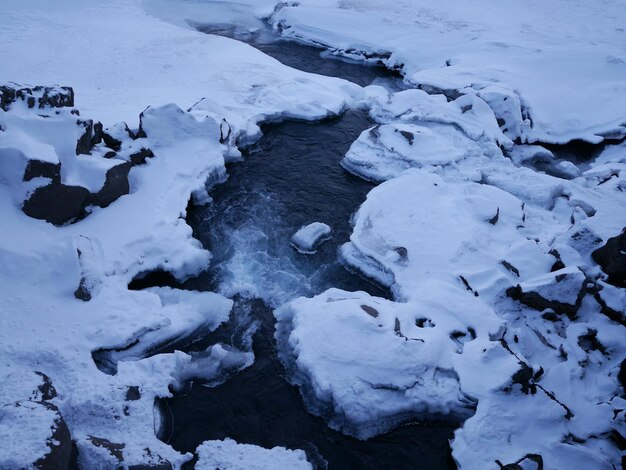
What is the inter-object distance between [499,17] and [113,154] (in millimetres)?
21096

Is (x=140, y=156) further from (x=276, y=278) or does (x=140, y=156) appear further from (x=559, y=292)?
(x=559, y=292)

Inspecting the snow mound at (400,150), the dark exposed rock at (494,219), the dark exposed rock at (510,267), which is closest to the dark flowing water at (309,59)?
the snow mound at (400,150)

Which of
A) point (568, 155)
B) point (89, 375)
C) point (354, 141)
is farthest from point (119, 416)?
point (568, 155)

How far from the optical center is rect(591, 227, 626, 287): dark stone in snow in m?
9.74

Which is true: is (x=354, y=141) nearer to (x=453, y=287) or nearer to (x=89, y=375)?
(x=453, y=287)

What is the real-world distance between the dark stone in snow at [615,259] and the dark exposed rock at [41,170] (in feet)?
37.1

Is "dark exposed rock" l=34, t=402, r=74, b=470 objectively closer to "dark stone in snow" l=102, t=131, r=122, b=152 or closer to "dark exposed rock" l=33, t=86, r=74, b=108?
"dark stone in snow" l=102, t=131, r=122, b=152

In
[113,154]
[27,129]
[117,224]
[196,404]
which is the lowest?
[196,404]

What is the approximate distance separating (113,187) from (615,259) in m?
10.7

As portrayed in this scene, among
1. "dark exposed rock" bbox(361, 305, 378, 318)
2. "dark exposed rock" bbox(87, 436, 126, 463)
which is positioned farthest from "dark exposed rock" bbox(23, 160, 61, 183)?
"dark exposed rock" bbox(361, 305, 378, 318)

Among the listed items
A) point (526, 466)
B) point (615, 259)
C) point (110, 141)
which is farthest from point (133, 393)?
point (615, 259)

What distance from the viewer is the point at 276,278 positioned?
33.1ft

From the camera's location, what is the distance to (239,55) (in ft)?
62.2

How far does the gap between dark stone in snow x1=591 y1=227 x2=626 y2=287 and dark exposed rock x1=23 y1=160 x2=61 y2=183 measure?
11.3 m
